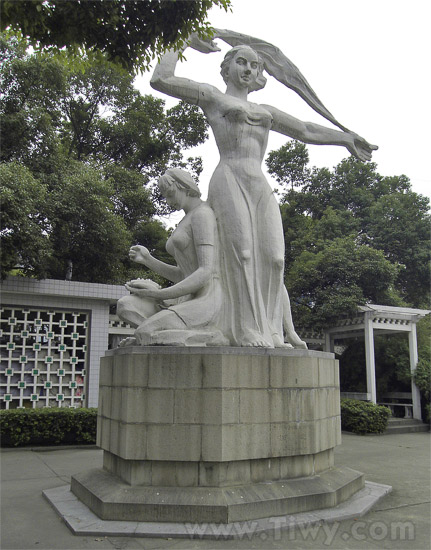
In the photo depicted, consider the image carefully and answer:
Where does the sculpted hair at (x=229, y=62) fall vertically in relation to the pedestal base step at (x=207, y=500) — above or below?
above

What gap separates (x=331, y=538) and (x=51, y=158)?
36.6 ft

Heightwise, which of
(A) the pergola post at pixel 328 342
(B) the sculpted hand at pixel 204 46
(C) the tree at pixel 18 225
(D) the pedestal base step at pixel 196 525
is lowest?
(D) the pedestal base step at pixel 196 525

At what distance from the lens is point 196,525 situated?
3723 millimetres

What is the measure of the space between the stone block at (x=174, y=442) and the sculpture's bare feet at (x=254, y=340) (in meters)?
0.97

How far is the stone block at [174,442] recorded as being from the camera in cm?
409

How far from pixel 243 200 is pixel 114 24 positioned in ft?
6.89

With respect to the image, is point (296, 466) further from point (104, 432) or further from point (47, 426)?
point (47, 426)

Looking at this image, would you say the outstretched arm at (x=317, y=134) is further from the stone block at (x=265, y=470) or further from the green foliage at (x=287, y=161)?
the green foliage at (x=287, y=161)

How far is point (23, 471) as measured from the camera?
670 cm

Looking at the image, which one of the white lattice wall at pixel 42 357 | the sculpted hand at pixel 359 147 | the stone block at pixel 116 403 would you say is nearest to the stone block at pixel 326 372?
the stone block at pixel 116 403

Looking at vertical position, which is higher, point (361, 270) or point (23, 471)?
point (361, 270)

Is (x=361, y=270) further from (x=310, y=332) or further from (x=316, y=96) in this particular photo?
(x=316, y=96)

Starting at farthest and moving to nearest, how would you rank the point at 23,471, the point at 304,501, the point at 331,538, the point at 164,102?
the point at 164,102 < the point at 23,471 < the point at 304,501 < the point at 331,538

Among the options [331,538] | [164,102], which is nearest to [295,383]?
[331,538]
